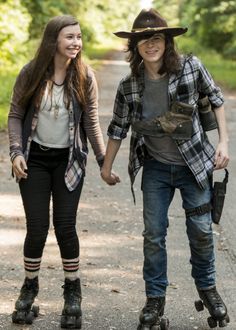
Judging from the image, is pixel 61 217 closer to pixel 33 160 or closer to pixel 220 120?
pixel 33 160

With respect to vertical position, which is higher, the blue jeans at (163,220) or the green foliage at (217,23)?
the blue jeans at (163,220)

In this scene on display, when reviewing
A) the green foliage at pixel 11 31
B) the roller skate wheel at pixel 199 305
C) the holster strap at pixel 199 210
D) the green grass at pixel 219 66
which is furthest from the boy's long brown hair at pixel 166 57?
the green foliage at pixel 11 31

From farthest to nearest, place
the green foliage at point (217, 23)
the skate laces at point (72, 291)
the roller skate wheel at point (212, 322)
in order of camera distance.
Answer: the green foliage at point (217, 23)
the skate laces at point (72, 291)
the roller skate wheel at point (212, 322)

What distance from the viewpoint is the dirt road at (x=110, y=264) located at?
4824mm

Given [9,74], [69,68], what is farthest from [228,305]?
[9,74]

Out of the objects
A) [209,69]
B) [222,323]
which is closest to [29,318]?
[222,323]

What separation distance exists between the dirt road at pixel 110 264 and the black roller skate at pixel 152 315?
0.19 m

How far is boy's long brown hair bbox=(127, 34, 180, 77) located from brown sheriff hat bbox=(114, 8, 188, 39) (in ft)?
0.16

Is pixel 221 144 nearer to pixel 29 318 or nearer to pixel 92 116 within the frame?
pixel 92 116

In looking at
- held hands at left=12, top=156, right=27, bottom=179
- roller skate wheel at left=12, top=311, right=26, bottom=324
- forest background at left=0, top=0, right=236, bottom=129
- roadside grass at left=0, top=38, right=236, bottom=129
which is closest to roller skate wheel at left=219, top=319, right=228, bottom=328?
roller skate wheel at left=12, top=311, right=26, bottom=324

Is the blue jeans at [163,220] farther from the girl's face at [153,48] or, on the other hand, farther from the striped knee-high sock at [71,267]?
the girl's face at [153,48]

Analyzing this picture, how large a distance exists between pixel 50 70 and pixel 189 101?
88 cm

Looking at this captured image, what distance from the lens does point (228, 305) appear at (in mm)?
5059

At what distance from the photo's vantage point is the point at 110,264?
19.9ft
